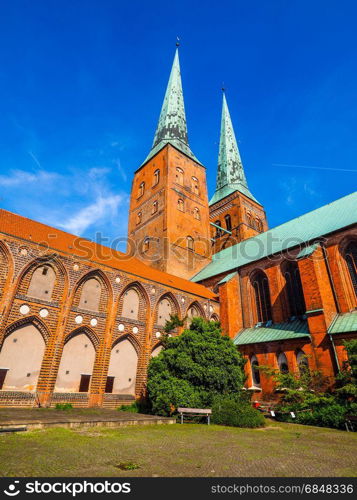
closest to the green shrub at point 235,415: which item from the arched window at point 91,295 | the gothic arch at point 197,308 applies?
the arched window at point 91,295

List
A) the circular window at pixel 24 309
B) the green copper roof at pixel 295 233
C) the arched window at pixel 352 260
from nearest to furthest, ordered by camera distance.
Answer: the circular window at pixel 24 309 → the arched window at pixel 352 260 → the green copper roof at pixel 295 233

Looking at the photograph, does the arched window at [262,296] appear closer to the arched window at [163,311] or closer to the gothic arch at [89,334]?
the arched window at [163,311]

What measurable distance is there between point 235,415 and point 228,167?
43550 mm

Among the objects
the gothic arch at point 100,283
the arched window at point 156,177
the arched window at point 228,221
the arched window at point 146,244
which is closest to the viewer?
the gothic arch at point 100,283

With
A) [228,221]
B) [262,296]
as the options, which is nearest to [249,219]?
[228,221]

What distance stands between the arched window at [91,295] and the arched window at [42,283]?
168 cm

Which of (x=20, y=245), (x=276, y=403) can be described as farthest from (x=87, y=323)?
(x=276, y=403)

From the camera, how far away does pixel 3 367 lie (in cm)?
1162

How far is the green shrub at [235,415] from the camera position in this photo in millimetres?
10164

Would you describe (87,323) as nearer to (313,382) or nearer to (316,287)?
(313,382)

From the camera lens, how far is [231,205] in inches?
1683

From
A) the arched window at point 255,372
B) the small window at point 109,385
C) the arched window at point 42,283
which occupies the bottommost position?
the small window at point 109,385

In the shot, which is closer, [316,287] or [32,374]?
[32,374]

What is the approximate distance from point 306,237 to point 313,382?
1055 centimetres
